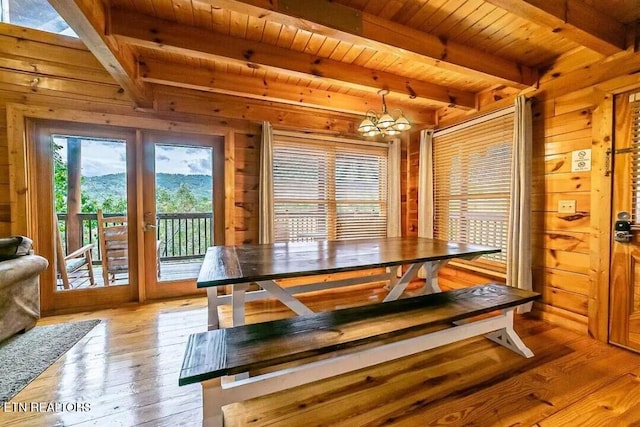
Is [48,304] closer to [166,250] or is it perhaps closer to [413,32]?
[166,250]

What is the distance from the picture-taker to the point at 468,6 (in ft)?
5.85

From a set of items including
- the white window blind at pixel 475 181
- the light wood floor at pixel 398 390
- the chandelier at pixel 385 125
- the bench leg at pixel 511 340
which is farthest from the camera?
the white window blind at pixel 475 181

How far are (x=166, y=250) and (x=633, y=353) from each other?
4.26 meters

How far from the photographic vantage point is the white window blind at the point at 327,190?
11.2ft

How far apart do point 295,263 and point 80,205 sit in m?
2.63

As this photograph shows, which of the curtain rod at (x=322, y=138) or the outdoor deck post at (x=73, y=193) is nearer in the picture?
the outdoor deck post at (x=73, y=193)

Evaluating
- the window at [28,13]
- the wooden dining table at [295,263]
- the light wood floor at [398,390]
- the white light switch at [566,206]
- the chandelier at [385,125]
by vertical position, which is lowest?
the light wood floor at [398,390]

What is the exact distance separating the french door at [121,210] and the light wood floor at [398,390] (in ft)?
3.08

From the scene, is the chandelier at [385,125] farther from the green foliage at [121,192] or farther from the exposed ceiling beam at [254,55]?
the green foliage at [121,192]

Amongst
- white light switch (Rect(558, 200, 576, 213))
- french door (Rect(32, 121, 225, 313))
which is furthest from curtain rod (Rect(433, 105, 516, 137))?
french door (Rect(32, 121, 225, 313))

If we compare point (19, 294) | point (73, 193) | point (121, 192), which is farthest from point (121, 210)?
point (19, 294)

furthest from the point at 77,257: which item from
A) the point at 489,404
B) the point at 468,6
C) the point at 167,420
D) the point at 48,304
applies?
the point at 468,6

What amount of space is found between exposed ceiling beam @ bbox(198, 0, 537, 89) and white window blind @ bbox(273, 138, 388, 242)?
1684 millimetres

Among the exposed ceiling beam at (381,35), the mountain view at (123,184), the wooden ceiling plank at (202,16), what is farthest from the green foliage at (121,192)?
the exposed ceiling beam at (381,35)
